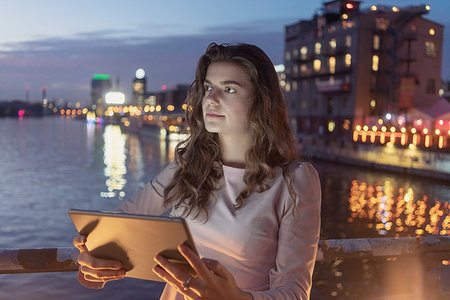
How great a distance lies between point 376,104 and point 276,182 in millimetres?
48342

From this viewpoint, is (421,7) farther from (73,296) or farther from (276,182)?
(276,182)

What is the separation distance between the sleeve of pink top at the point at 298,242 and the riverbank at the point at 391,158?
27.7m

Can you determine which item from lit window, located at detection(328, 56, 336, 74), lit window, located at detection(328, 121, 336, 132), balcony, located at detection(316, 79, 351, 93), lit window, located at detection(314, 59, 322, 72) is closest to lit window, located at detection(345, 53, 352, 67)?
balcony, located at detection(316, 79, 351, 93)

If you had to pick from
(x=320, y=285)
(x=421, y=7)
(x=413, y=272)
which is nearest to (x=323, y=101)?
(x=421, y=7)

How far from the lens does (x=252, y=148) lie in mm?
2385

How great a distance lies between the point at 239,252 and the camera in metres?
2.15

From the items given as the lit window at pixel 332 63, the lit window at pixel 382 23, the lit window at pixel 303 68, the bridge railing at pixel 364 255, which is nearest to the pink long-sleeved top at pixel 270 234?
the bridge railing at pixel 364 255

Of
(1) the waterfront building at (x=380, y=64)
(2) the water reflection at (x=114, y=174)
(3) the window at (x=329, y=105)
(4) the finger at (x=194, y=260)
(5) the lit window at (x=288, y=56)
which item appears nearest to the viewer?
(4) the finger at (x=194, y=260)

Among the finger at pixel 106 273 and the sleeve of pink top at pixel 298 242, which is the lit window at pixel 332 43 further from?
the finger at pixel 106 273

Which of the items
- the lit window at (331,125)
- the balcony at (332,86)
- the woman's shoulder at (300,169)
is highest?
the balcony at (332,86)

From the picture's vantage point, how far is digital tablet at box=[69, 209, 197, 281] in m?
1.70

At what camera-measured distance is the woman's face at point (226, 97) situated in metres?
2.32

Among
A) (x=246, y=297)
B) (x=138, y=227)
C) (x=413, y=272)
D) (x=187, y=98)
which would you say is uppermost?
(x=187, y=98)

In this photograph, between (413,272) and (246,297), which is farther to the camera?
(413,272)
